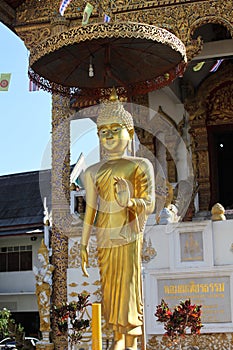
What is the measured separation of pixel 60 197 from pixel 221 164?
4.97 meters

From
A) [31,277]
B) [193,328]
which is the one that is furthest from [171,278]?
[31,277]

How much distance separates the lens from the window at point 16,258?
55.9ft

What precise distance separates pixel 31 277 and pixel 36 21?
8.67 m

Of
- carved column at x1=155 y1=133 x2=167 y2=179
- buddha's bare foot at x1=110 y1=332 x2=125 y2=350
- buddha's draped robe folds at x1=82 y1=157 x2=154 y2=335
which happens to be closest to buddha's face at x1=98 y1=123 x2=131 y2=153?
buddha's draped robe folds at x1=82 y1=157 x2=154 y2=335

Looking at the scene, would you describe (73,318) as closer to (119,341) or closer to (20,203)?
(119,341)

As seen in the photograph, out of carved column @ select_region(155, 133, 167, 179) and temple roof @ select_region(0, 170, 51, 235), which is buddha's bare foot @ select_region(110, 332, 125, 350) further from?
temple roof @ select_region(0, 170, 51, 235)

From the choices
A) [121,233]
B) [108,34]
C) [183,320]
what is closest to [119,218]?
[121,233]

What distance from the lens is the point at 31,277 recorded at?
55.3 ft

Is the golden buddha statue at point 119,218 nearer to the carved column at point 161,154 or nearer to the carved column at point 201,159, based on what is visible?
the carved column at point 161,154

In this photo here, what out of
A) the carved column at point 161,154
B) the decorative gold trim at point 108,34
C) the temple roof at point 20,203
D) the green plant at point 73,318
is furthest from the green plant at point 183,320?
the temple roof at point 20,203

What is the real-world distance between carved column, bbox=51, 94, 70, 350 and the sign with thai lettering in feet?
4.74


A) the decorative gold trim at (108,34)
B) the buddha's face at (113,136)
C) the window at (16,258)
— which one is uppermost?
the decorative gold trim at (108,34)

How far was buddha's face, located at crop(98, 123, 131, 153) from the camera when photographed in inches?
219

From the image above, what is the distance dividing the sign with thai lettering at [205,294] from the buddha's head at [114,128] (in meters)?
3.39
